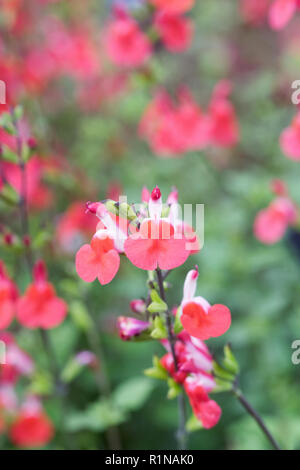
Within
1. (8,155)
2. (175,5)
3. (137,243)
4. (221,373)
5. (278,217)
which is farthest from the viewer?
(175,5)

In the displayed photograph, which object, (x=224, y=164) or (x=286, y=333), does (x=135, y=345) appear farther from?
(x=224, y=164)

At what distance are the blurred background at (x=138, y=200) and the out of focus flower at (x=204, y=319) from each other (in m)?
0.45

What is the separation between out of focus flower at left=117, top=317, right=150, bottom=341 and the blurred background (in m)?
0.40

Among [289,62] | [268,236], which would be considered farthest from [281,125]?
[268,236]

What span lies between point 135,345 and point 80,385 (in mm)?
243

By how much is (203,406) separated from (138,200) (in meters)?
1.15

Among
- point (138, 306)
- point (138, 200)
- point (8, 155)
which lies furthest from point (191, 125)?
point (138, 306)

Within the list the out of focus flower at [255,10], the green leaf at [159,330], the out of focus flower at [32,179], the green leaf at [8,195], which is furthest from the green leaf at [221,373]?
the out of focus flower at [255,10]

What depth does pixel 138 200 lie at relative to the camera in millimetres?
1802

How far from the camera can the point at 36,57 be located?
2.07 metres

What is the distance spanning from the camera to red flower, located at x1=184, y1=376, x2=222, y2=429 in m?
0.71

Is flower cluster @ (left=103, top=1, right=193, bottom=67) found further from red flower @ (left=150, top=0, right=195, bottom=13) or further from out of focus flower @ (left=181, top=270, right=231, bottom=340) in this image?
out of focus flower @ (left=181, top=270, right=231, bottom=340)

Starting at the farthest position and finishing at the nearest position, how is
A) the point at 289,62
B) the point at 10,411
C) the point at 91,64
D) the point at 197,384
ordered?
the point at 91,64 < the point at 289,62 < the point at 10,411 < the point at 197,384

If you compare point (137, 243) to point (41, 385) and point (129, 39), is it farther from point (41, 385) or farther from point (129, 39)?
point (129, 39)
